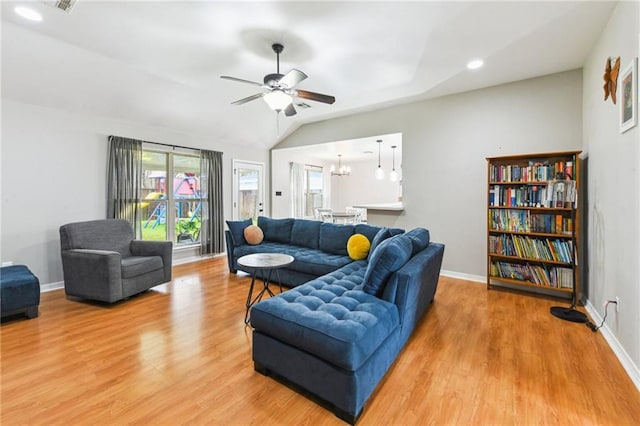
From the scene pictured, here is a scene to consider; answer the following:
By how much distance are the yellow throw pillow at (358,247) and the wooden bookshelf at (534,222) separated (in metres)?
1.67

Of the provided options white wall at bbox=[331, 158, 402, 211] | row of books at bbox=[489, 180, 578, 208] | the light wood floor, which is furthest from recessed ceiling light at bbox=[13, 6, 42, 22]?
white wall at bbox=[331, 158, 402, 211]

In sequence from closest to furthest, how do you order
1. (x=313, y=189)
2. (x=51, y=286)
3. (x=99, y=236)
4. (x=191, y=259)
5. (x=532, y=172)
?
(x=532, y=172), (x=99, y=236), (x=51, y=286), (x=191, y=259), (x=313, y=189)

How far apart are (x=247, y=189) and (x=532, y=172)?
17.5ft

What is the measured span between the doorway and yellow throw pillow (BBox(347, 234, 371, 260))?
3588 mm

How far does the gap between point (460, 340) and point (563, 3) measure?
9.68 ft

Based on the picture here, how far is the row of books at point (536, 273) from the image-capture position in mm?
3363

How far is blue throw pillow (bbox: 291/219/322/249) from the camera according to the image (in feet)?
14.3

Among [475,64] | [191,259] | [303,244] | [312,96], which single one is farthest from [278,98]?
[191,259]

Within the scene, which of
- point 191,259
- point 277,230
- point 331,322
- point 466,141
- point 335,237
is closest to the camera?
point 331,322

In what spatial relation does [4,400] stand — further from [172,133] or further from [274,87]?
[172,133]

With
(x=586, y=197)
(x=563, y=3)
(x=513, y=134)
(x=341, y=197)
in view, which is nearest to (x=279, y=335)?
(x=563, y=3)

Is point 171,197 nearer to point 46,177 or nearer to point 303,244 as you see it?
point 46,177

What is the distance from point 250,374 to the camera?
204 cm

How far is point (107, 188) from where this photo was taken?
4383 millimetres
